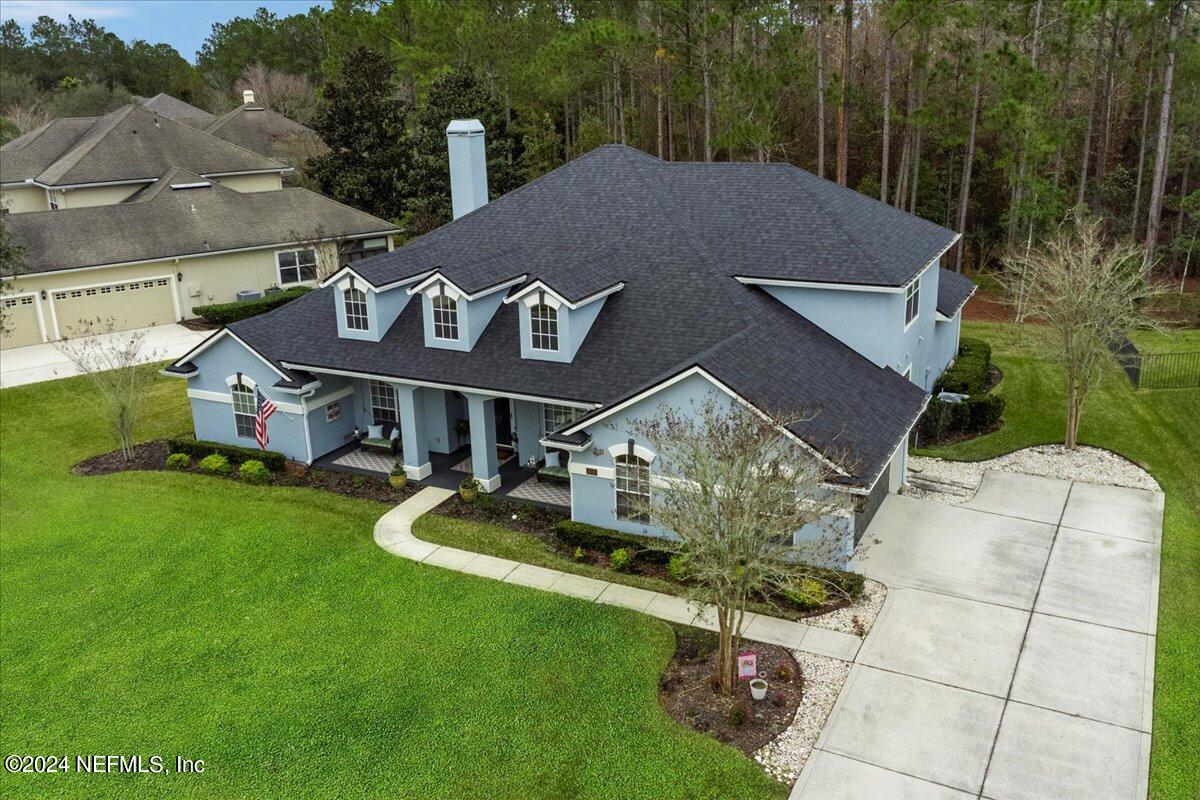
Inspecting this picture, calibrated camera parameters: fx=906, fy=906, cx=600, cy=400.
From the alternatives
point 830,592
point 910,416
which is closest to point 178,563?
point 830,592

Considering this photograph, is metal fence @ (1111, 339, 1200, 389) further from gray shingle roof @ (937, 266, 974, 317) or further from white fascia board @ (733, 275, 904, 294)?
white fascia board @ (733, 275, 904, 294)

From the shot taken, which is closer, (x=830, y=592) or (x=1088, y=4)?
(x=830, y=592)

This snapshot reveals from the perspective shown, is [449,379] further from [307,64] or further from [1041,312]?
[307,64]

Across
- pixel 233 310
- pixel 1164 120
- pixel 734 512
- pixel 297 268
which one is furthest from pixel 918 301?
pixel 297 268

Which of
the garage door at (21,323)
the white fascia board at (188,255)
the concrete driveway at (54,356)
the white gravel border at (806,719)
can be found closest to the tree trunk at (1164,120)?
the white gravel border at (806,719)

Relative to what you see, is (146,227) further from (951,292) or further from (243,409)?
(951,292)
